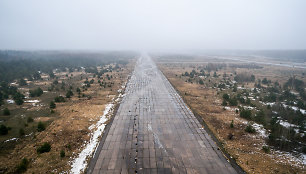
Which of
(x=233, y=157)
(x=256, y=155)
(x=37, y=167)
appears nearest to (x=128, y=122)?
(x=37, y=167)

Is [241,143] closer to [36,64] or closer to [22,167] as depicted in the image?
[22,167]

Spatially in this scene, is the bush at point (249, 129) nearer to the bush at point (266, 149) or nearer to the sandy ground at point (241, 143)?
the sandy ground at point (241, 143)

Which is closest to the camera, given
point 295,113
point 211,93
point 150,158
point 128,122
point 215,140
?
point 150,158

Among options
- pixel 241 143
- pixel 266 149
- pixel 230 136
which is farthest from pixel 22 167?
pixel 266 149

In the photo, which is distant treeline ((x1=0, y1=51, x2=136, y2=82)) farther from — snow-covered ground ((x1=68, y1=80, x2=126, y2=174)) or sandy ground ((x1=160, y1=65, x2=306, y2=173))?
sandy ground ((x1=160, y1=65, x2=306, y2=173))

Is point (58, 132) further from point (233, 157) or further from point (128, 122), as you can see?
point (233, 157)

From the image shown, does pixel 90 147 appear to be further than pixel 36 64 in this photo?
No

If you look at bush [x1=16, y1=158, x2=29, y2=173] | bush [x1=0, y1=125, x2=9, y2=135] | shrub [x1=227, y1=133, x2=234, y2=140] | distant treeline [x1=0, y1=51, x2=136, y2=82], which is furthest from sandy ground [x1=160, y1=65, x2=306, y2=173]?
distant treeline [x1=0, y1=51, x2=136, y2=82]

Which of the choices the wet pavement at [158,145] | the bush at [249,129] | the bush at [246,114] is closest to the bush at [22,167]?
the wet pavement at [158,145]
